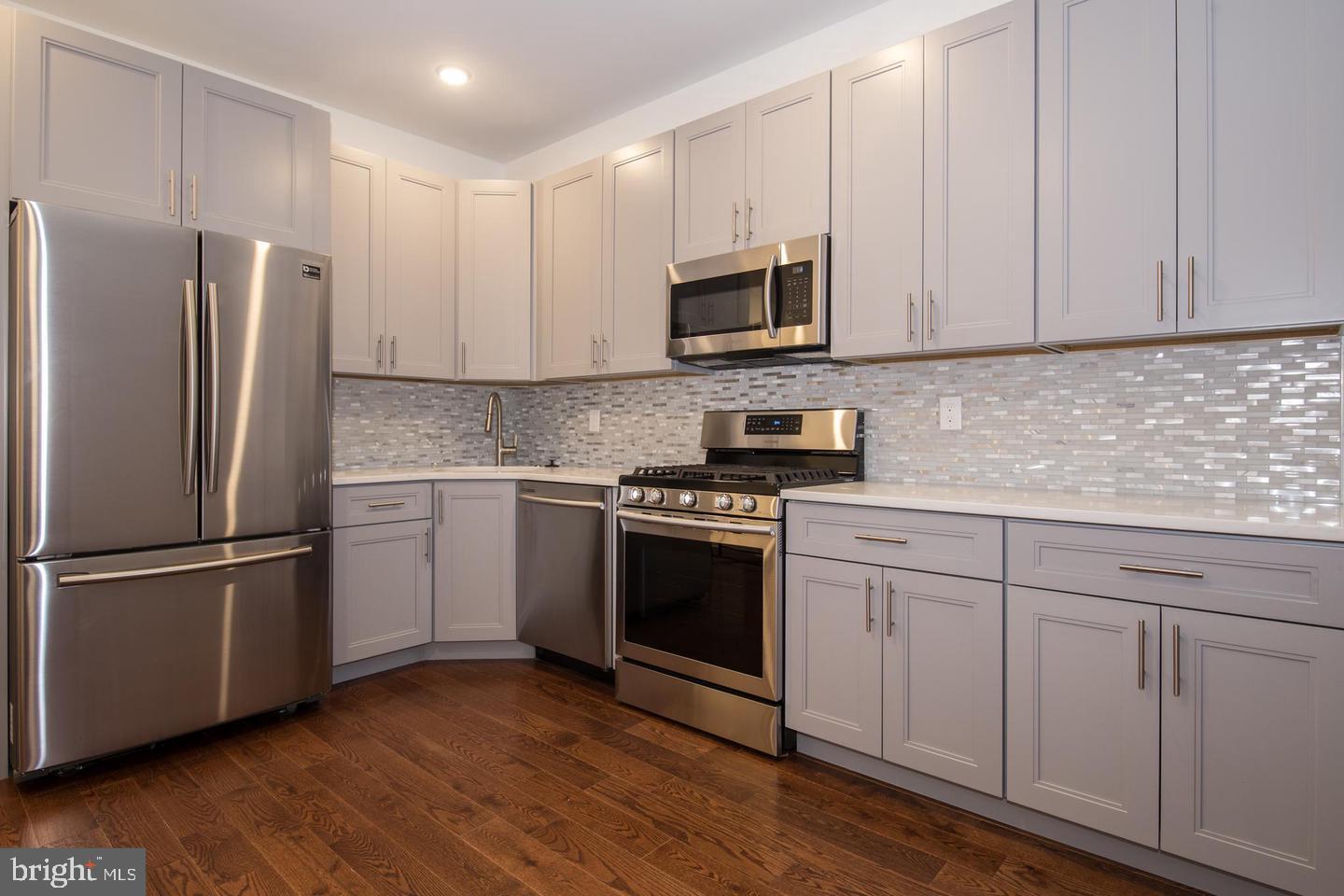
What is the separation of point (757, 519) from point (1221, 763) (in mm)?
1364

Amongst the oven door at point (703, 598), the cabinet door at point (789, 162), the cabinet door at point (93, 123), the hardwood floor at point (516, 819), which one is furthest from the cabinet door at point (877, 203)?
the cabinet door at point (93, 123)

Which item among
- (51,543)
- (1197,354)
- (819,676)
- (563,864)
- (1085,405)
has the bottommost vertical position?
(563,864)

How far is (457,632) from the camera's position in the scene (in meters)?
3.37

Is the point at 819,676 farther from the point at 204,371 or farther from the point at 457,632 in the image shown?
the point at 204,371

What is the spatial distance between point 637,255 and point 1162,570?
2376 mm

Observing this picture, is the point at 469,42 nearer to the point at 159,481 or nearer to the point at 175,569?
the point at 159,481

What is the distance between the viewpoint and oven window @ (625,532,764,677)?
8.10 ft

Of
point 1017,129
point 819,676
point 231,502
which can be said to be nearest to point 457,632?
point 231,502

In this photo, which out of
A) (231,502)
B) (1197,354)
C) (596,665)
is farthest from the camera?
(596,665)

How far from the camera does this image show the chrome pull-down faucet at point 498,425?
4000 millimetres

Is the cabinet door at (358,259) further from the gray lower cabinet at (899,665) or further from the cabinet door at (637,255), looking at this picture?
the gray lower cabinet at (899,665)

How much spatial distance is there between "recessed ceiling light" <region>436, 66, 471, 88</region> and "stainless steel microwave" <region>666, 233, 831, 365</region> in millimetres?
1340

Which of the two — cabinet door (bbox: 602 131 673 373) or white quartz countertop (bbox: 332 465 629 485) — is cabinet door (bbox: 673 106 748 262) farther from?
white quartz countertop (bbox: 332 465 629 485)

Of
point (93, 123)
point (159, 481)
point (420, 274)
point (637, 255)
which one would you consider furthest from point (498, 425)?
point (93, 123)
